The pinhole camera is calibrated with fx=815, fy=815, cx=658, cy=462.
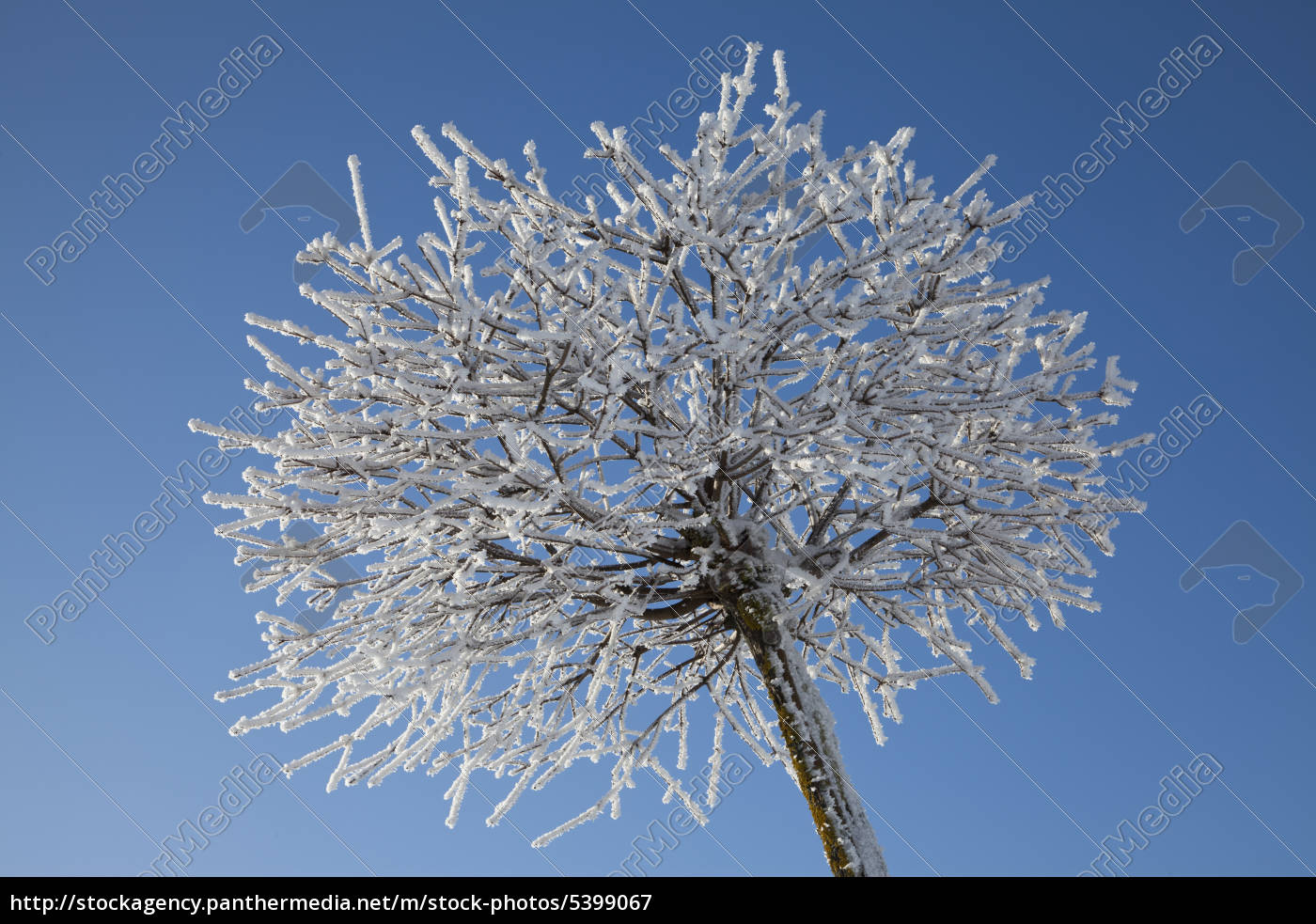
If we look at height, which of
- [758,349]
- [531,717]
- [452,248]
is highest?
[452,248]

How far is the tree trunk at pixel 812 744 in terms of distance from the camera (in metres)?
4.70

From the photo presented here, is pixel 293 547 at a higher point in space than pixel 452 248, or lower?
lower

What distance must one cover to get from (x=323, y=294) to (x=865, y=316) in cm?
305

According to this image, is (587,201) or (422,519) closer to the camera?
(422,519)

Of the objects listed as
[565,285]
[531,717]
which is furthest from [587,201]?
[531,717]

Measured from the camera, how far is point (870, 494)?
269 inches

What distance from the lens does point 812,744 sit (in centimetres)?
495

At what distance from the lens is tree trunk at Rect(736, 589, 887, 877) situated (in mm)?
4695

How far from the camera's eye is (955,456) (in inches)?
190

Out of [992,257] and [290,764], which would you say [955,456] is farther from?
[290,764]

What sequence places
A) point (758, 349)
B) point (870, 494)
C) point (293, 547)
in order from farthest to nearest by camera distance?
point (870, 494)
point (293, 547)
point (758, 349)

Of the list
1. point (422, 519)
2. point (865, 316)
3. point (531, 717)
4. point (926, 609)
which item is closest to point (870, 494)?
point (926, 609)

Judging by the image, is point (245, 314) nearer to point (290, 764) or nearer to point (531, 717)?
point (290, 764)

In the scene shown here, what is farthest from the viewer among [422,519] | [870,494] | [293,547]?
[870,494]
